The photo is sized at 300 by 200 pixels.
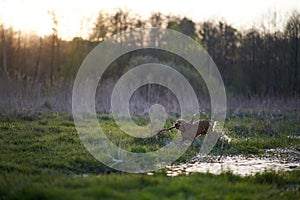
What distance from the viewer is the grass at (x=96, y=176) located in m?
5.00

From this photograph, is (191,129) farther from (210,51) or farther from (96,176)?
(210,51)

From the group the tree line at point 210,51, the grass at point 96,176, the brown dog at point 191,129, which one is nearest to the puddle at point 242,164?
the grass at point 96,176

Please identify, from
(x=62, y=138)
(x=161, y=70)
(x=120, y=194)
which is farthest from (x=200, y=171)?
(x=161, y=70)

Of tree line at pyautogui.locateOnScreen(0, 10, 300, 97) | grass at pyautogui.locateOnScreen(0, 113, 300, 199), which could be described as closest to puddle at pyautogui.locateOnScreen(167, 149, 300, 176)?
grass at pyautogui.locateOnScreen(0, 113, 300, 199)

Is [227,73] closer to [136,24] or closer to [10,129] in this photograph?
[136,24]

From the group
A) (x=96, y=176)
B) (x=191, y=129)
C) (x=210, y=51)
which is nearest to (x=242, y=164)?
(x=191, y=129)

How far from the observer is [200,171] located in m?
6.93

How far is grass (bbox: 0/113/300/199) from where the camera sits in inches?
197

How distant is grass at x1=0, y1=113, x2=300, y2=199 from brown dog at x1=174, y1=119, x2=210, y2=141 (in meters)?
0.39

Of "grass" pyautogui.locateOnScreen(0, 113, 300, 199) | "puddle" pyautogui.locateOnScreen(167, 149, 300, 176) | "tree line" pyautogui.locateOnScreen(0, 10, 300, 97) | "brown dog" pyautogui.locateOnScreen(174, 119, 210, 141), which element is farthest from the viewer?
"tree line" pyautogui.locateOnScreen(0, 10, 300, 97)

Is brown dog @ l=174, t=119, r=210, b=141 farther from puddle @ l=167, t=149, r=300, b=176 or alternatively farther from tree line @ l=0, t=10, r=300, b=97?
tree line @ l=0, t=10, r=300, b=97

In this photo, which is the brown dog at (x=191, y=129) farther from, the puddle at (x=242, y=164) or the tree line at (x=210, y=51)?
the tree line at (x=210, y=51)

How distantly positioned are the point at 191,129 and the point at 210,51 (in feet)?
91.8

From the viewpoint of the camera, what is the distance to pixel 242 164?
26.0ft
